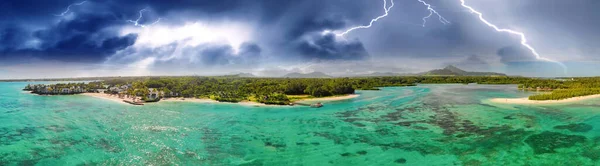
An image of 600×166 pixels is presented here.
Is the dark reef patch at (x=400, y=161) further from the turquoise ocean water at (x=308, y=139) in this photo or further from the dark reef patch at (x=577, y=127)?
the dark reef patch at (x=577, y=127)

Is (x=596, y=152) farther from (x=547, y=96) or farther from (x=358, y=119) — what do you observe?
(x=547, y=96)

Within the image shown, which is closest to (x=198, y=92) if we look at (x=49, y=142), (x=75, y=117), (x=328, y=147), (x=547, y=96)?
(x=75, y=117)

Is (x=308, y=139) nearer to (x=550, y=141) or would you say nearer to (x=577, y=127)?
(x=550, y=141)

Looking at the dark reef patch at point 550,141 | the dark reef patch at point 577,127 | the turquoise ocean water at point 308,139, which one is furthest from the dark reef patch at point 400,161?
the dark reef patch at point 577,127

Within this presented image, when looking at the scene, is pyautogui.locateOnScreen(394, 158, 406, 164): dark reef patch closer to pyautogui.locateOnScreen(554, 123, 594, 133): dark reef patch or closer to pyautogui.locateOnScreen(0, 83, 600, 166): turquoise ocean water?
pyautogui.locateOnScreen(0, 83, 600, 166): turquoise ocean water

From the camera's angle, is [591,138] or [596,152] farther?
[591,138]

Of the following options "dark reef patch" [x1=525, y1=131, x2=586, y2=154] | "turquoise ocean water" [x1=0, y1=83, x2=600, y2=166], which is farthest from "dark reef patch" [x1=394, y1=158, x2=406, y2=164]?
"dark reef patch" [x1=525, y1=131, x2=586, y2=154]
